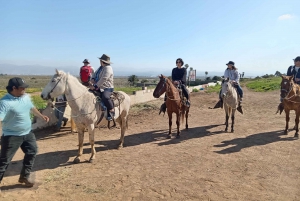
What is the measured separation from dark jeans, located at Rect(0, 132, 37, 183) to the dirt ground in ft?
1.64

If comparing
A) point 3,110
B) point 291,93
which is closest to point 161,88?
point 291,93

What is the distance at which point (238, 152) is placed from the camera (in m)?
6.50

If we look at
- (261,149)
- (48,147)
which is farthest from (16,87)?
(261,149)

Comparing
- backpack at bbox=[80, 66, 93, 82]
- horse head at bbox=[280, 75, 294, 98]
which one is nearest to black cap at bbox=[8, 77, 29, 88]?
backpack at bbox=[80, 66, 93, 82]

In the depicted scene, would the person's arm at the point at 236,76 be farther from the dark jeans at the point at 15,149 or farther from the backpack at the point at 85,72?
the dark jeans at the point at 15,149

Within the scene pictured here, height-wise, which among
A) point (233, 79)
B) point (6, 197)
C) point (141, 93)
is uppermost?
point (233, 79)

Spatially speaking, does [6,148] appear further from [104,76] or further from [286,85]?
[286,85]

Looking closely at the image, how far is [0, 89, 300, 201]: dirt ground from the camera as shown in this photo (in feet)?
13.9

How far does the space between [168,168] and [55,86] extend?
3369mm

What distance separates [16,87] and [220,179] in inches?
179

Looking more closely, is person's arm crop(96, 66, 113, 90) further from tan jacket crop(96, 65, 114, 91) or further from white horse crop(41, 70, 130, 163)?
white horse crop(41, 70, 130, 163)

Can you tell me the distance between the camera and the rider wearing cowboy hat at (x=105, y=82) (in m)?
5.95

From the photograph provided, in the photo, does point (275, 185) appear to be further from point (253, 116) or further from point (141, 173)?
point (253, 116)

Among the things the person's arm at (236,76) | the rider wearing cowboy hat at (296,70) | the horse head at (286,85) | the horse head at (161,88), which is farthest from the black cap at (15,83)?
the rider wearing cowboy hat at (296,70)
